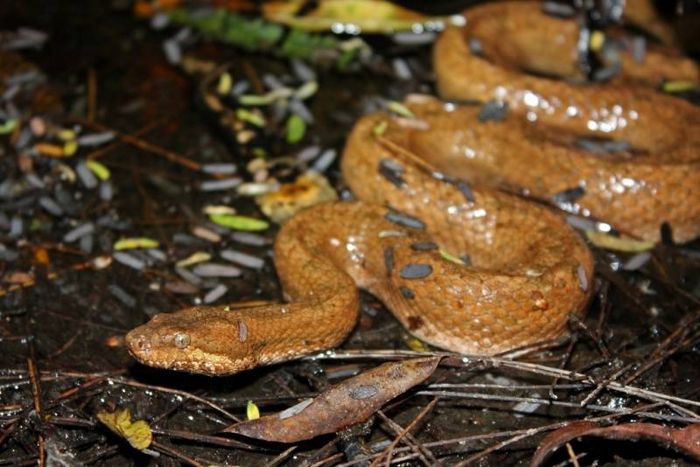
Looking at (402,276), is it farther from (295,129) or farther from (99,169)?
(99,169)

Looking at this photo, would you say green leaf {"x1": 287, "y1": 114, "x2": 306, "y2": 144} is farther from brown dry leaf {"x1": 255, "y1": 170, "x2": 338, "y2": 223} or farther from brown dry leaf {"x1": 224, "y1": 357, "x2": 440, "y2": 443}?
brown dry leaf {"x1": 224, "y1": 357, "x2": 440, "y2": 443}

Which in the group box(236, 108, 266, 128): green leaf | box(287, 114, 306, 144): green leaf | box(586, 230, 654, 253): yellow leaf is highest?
box(236, 108, 266, 128): green leaf

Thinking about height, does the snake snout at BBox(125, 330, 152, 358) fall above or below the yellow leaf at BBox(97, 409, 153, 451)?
above

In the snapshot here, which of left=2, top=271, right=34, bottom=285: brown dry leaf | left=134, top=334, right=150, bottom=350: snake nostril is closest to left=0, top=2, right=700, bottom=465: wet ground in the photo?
left=2, top=271, right=34, bottom=285: brown dry leaf

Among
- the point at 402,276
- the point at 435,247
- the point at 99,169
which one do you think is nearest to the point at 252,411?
the point at 402,276

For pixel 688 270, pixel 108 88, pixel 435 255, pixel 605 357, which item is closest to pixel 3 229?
pixel 108 88

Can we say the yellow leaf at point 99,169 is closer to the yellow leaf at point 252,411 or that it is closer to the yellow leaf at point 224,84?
the yellow leaf at point 224,84

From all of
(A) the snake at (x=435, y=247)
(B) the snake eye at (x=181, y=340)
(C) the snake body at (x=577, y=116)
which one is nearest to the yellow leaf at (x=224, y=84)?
(A) the snake at (x=435, y=247)

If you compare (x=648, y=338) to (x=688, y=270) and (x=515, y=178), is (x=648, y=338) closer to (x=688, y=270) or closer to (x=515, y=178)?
(x=688, y=270)
